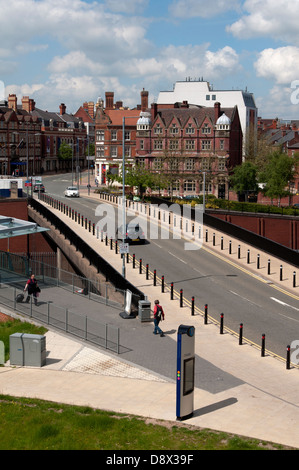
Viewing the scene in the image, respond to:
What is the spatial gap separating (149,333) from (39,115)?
376ft

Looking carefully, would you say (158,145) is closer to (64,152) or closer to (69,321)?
(64,152)

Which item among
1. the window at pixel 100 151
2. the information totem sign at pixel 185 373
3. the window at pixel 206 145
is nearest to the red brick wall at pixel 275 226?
the window at pixel 206 145

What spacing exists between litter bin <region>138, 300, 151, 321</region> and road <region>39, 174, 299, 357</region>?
3.57 meters

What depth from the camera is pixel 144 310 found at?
2350cm

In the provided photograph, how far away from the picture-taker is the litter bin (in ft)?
77.1

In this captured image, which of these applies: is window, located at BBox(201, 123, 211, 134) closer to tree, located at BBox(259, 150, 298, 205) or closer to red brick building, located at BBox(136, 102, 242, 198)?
red brick building, located at BBox(136, 102, 242, 198)

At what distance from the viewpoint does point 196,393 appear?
16594 mm

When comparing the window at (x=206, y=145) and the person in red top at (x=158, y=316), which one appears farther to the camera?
the window at (x=206, y=145)

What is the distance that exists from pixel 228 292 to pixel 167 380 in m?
13.8

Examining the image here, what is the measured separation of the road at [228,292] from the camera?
24531 millimetres

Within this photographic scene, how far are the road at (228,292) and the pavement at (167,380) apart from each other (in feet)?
6.25

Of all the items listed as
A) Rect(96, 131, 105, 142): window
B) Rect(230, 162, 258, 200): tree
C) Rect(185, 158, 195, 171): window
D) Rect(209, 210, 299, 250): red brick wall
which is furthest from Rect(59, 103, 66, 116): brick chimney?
Rect(209, 210, 299, 250): red brick wall

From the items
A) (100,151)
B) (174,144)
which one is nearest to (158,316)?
(174,144)

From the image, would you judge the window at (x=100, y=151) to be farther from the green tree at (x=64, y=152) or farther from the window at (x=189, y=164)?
the green tree at (x=64, y=152)
